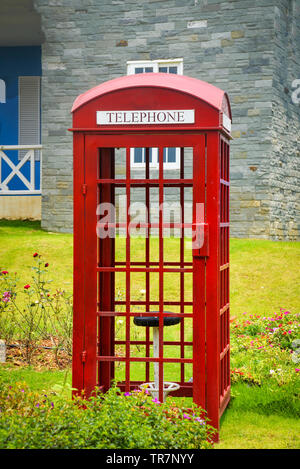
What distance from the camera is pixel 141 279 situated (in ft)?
42.7

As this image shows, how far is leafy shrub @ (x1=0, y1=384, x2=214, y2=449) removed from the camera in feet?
13.6

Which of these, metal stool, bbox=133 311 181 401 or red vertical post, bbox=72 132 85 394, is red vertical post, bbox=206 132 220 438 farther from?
red vertical post, bbox=72 132 85 394

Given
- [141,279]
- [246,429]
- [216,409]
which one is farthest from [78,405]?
[141,279]

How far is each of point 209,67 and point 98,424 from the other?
12650 mm

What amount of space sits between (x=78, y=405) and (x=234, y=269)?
8.48 m

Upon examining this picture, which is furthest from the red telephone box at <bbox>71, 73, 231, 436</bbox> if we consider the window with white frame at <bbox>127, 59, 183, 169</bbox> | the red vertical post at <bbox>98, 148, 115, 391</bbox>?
the window with white frame at <bbox>127, 59, 183, 169</bbox>

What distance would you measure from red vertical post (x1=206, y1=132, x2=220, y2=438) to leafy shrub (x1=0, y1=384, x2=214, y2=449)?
0.77 ft

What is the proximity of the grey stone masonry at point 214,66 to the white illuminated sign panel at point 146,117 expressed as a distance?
34.9 feet

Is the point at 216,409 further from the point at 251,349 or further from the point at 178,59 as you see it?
the point at 178,59

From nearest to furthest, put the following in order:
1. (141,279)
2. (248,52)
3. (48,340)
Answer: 1. (48,340)
2. (141,279)
3. (248,52)

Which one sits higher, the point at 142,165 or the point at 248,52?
the point at 248,52

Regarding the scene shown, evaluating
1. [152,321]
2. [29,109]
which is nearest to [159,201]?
[152,321]

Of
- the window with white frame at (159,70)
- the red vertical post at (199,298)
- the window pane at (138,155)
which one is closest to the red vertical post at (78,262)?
the red vertical post at (199,298)

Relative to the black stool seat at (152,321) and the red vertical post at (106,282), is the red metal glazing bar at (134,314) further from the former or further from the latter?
the red vertical post at (106,282)
